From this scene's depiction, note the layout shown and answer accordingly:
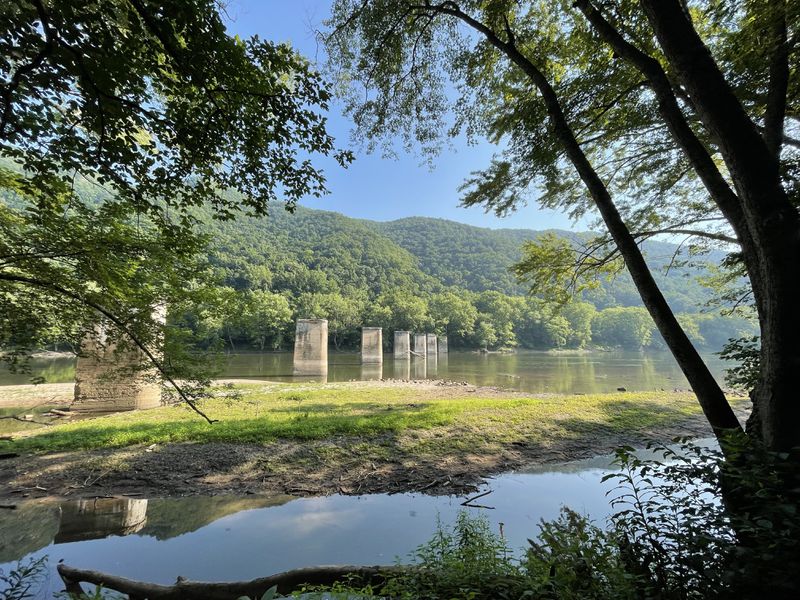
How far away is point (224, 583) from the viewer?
3188 millimetres

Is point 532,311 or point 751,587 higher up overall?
point 532,311

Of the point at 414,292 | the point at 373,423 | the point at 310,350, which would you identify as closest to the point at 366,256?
the point at 414,292

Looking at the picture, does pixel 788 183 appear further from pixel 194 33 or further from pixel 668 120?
pixel 194 33

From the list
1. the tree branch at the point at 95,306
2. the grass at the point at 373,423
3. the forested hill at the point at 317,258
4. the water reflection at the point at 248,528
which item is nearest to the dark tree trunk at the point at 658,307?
the water reflection at the point at 248,528

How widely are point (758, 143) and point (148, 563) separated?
6.94 metres

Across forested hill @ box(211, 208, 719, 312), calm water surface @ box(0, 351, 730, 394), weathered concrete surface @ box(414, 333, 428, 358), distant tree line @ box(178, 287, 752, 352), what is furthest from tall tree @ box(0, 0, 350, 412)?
forested hill @ box(211, 208, 719, 312)

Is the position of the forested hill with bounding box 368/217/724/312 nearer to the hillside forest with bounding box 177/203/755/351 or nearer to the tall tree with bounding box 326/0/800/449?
the hillside forest with bounding box 177/203/755/351

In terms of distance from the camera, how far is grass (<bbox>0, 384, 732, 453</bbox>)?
809cm

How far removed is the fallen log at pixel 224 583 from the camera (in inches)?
122

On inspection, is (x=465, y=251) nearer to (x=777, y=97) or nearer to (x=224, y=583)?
(x=777, y=97)

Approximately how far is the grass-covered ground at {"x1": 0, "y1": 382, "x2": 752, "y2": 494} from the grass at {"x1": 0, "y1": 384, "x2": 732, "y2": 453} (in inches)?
1.3

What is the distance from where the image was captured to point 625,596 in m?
2.17

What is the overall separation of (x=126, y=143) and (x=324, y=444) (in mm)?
6420

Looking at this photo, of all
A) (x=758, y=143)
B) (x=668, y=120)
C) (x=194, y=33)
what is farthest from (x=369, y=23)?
(x=758, y=143)
